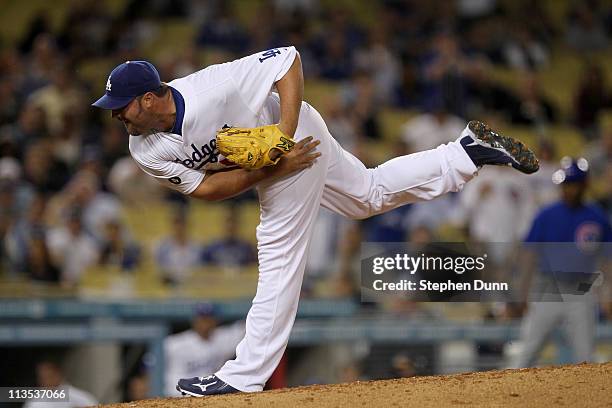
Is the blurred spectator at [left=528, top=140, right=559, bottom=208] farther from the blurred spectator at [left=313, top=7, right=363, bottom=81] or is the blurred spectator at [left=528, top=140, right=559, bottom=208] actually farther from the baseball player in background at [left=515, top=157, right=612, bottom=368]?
the blurred spectator at [left=313, top=7, right=363, bottom=81]

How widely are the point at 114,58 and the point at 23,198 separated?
138 inches

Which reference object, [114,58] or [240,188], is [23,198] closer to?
[114,58]

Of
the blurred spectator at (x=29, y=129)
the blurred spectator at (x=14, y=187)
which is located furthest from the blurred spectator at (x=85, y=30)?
the blurred spectator at (x=14, y=187)

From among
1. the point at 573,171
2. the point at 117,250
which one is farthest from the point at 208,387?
the point at 117,250

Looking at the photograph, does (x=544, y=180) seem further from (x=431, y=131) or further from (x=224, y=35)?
(x=224, y=35)

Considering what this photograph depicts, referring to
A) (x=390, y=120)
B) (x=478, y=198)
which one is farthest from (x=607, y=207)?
(x=390, y=120)

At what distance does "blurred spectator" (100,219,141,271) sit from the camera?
1016 cm

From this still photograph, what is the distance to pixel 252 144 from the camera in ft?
16.1

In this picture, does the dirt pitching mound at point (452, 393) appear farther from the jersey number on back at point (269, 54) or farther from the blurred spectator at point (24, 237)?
the blurred spectator at point (24, 237)

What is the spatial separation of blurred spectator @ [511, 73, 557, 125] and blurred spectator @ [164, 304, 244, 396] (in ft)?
18.5

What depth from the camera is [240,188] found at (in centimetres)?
514

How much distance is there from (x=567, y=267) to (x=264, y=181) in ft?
8.10

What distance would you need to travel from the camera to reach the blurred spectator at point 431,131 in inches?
449

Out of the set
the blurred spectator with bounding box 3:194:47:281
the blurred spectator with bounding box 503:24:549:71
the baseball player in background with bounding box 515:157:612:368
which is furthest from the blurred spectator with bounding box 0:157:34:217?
the blurred spectator with bounding box 503:24:549:71
